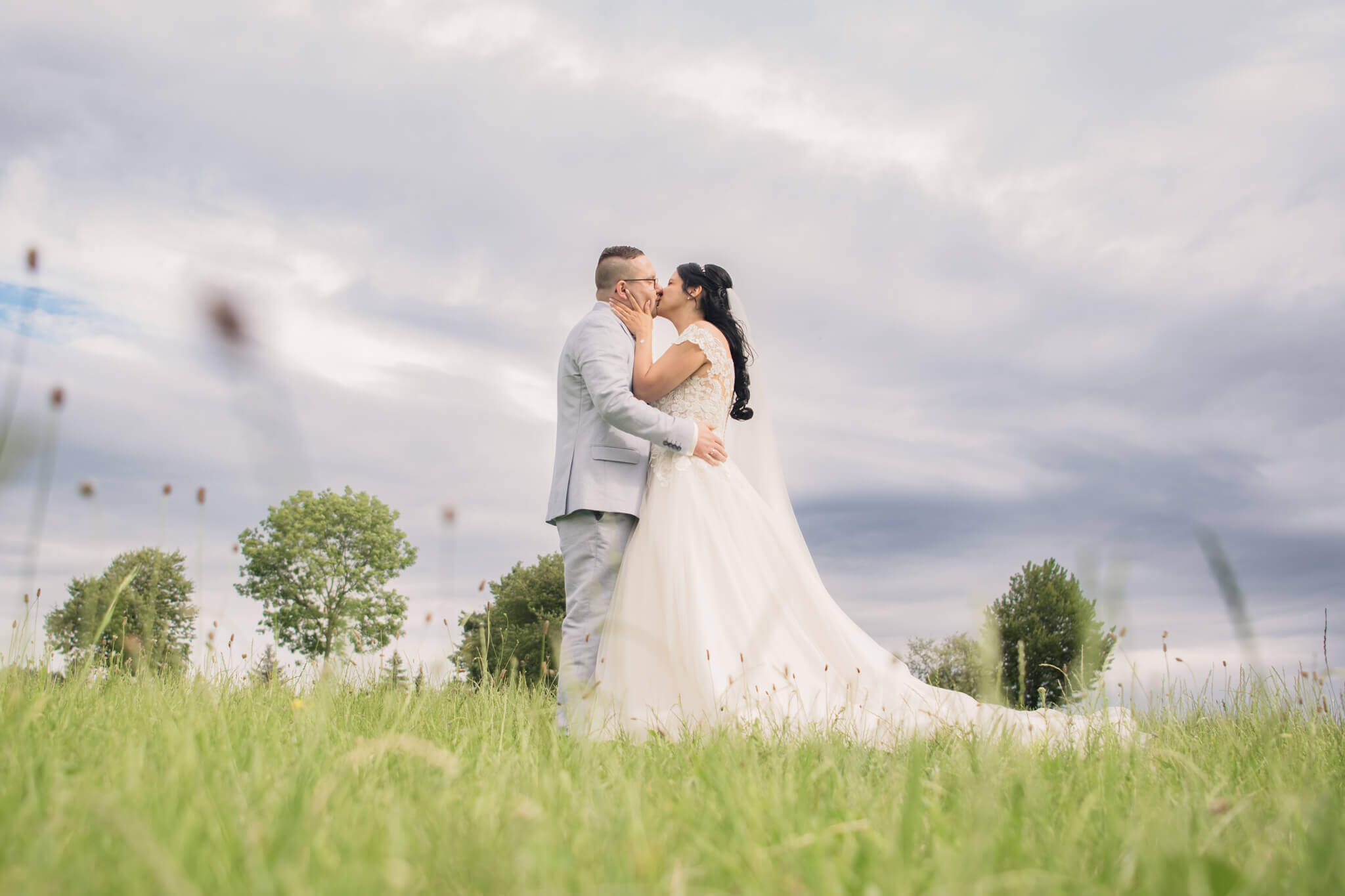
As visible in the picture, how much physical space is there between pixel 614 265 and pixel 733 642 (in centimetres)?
310

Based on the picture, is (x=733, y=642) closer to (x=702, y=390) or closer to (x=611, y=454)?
(x=611, y=454)

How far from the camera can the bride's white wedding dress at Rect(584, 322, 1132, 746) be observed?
17.0ft

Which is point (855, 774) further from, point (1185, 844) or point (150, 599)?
point (150, 599)

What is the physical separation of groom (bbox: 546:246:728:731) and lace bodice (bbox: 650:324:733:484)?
0.13m

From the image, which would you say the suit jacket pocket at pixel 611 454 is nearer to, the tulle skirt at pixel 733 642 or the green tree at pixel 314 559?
the tulle skirt at pixel 733 642

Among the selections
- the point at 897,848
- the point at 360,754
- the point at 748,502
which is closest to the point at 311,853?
the point at 360,754

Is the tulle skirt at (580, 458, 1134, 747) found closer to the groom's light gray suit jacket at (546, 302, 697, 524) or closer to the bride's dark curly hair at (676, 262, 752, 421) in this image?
the groom's light gray suit jacket at (546, 302, 697, 524)

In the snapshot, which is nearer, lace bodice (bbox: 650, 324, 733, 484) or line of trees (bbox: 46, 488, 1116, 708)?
lace bodice (bbox: 650, 324, 733, 484)

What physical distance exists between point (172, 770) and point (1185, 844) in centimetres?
283

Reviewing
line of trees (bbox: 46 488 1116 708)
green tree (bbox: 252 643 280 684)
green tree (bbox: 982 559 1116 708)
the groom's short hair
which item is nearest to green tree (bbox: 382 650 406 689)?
green tree (bbox: 252 643 280 684)

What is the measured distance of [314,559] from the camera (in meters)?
29.1

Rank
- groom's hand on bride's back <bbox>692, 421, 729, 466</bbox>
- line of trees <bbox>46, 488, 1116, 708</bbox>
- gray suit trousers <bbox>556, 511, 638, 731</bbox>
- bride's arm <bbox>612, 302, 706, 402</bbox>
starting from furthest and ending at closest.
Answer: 1. line of trees <bbox>46, 488, 1116, 708</bbox>
2. bride's arm <bbox>612, 302, 706, 402</bbox>
3. groom's hand on bride's back <bbox>692, 421, 729, 466</bbox>
4. gray suit trousers <bbox>556, 511, 638, 731</bbox>

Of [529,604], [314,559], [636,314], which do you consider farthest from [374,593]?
[636,314]

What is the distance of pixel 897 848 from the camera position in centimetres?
195
